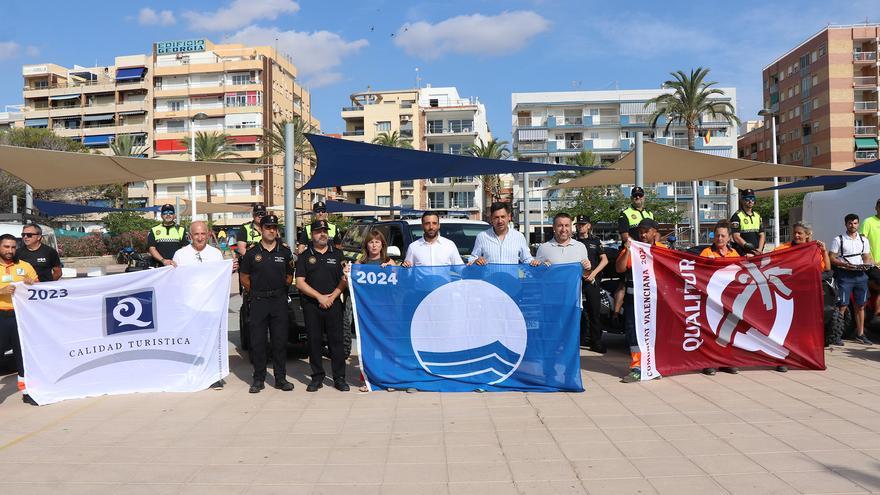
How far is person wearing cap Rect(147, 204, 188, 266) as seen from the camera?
927 cm

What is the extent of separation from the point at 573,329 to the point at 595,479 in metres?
2.61

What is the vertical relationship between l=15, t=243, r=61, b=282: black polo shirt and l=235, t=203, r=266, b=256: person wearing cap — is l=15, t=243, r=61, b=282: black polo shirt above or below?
below

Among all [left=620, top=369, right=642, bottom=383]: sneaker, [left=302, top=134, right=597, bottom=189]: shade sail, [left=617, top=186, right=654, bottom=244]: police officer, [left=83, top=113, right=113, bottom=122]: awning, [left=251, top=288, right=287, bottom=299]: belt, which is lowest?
[left=620, top=369, right=642, bottom=383]: sneaker

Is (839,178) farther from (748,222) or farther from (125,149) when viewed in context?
(125,149)

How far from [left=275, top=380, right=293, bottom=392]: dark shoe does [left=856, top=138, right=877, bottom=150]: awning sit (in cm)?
7453

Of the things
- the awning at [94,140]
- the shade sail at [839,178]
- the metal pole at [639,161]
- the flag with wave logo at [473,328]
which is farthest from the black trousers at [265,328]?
the awning at [94,140]

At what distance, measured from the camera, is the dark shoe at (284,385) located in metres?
6.97

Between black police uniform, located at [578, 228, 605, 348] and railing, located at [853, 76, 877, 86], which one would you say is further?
railing, located at [853, 76, 877, 86]

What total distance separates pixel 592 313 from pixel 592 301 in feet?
0.72

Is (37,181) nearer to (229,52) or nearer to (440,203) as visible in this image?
(440,203)

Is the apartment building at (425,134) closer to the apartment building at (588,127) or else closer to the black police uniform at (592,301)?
the apartment building at (588,127)

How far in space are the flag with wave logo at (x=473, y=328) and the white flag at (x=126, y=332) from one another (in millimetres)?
1715

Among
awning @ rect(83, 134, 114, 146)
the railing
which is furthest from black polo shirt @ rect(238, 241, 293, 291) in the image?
awning @ rect(83, 134, 114, 146)

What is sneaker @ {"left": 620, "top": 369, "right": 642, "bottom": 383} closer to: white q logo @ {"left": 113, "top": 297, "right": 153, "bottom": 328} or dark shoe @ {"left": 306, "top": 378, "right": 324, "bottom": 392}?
dark shoe @ {"left": 306, "top": 378, "right": 324, "bottom": 392}
